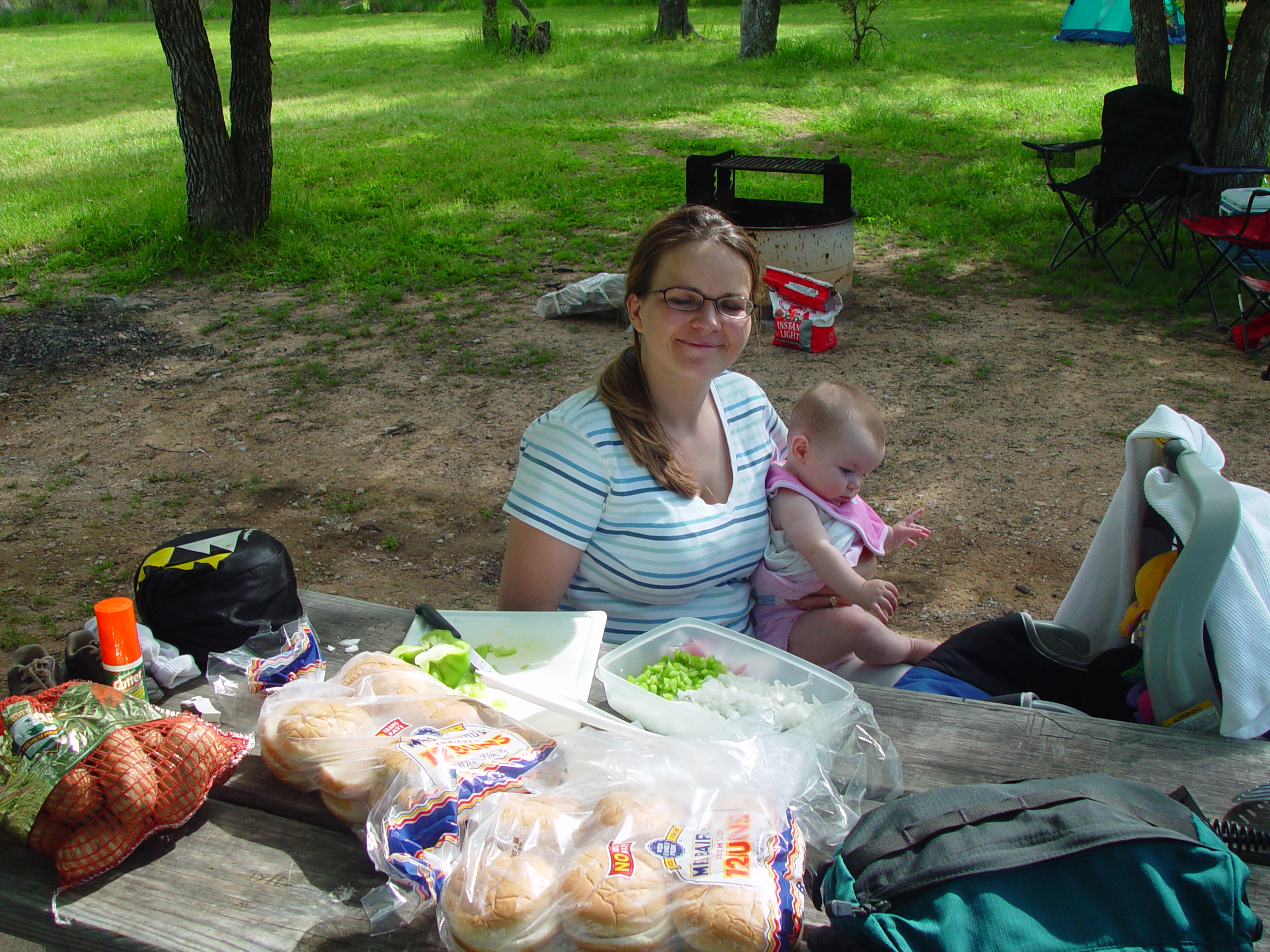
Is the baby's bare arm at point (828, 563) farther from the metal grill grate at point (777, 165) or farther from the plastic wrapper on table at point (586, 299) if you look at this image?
the plastic wrapper on table at point (586, 299)

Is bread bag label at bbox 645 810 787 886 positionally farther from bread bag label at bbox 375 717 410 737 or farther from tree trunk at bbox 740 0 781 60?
tree trunk at bbox 740 0 781 60

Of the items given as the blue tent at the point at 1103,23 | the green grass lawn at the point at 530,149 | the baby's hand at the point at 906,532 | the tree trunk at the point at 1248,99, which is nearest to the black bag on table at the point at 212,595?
the baby's hand at the point at 906,532

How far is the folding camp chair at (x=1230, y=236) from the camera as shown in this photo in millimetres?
5391

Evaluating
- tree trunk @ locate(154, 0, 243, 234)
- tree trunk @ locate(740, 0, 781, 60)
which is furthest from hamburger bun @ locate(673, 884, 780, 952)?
tree trunk @ locate(740, 0, 781, 60)

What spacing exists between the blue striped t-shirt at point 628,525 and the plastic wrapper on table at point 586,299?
4025 mm

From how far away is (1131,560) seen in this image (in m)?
1.95

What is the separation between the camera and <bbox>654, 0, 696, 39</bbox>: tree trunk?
1662 cm

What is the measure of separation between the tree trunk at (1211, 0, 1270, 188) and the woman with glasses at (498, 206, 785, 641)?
20.9 ft

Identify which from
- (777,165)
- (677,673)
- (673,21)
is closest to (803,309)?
(777,165)

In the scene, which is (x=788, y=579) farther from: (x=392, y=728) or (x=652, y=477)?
(x=392, y=728)

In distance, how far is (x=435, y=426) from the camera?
4742 millimetres

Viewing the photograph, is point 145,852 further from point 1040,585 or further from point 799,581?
point 1040,585

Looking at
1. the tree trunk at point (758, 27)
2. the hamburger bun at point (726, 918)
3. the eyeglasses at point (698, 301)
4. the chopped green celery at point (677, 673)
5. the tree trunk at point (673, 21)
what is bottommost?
the chopped green celery at point (677, 673)

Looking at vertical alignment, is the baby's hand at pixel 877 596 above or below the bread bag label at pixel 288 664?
below
